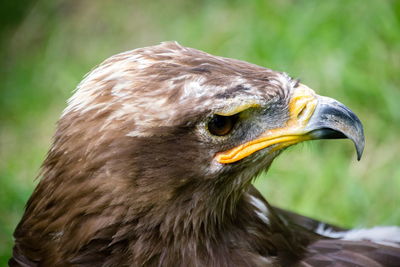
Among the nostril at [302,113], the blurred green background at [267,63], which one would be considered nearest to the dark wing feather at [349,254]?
the nostril at [302,113]

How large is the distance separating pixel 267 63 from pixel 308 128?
2.97 metres

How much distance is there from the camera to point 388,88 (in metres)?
5.64

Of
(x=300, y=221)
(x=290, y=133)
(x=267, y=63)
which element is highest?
(x=290, y=133)

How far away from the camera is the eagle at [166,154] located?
9.32 feet

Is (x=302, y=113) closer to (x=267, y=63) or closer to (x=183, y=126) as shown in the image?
(x=183, y=126)

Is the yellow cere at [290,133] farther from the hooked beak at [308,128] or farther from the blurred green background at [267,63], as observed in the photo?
the blurred green background at [267,63]

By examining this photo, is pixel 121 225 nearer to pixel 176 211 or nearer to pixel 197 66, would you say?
pixel 176 211

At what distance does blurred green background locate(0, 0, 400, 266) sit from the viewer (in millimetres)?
5148

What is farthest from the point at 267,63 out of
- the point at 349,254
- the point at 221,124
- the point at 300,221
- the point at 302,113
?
the point at 221,124

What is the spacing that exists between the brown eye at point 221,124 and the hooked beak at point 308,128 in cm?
8

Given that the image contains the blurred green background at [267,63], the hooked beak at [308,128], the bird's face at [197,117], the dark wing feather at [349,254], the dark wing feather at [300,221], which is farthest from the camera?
the blurred green background at [267,63]

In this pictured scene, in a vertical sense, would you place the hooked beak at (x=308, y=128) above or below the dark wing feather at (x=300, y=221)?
above

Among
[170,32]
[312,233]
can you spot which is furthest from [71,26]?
[312,233]

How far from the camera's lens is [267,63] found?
5.86 metres
